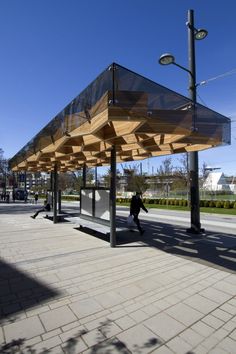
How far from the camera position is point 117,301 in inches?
A: 173

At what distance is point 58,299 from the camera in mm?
4488

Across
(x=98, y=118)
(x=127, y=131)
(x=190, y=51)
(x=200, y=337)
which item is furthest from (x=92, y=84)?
(x=190, y=51)

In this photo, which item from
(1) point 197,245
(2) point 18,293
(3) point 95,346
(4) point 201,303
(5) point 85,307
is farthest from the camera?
(1) point 197,245

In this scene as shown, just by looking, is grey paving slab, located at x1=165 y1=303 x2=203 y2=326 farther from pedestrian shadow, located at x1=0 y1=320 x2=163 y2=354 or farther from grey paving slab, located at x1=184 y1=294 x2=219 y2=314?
pedestrian shadow, located at x1=0 y1=320 x2=163 y2=354

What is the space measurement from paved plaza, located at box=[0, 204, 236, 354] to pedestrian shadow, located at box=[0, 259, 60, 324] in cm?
2

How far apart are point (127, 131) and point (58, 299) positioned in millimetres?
3957

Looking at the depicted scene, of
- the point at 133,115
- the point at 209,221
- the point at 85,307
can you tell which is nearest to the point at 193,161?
the point at 133,115

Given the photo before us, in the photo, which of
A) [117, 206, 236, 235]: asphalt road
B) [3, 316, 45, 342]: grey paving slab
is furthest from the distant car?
[3, 316, 45, 342]: grey paving slab

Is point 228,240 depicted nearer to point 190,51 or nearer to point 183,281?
point 183,281

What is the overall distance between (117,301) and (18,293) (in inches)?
69.8

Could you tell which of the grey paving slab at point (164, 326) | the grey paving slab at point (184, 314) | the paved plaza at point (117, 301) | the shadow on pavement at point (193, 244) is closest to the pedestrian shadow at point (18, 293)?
the paved plaza at point (117, 301)

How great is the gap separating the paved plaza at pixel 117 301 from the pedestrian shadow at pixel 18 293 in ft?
0.05

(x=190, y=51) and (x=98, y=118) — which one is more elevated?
(x=190, y=51)

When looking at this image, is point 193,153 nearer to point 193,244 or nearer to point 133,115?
point 193,244
